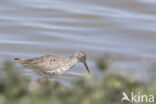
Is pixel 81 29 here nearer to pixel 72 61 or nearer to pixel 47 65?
pixel 72 61

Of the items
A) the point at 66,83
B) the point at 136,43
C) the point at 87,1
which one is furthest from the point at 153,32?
the point at 66,83

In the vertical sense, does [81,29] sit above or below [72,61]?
above

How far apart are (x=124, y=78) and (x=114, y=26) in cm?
813

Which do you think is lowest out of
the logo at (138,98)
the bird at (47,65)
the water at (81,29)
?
the logo at (138,98)

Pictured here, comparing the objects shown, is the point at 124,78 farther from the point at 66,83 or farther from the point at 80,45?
the point at 80,45

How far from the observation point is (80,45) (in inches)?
486

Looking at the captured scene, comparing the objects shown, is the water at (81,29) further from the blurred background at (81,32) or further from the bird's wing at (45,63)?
the bird's wing at (45,63)

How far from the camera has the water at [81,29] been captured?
11891mm

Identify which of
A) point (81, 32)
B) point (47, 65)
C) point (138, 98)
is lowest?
point (138, 98)

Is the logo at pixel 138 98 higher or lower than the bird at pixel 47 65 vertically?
lower

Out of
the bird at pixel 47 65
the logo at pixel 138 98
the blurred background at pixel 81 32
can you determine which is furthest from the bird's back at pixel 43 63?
the logo at pixel 138 98

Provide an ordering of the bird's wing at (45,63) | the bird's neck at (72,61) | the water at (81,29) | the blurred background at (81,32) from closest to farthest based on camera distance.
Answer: the bird's wing at (45,63) → the bird's neck at (72,61) → the blurred background at (81,32) → the water at (81,29)

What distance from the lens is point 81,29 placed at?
13.6 meters

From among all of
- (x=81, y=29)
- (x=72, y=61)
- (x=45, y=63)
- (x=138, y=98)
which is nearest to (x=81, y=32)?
(x=81, y=29)
